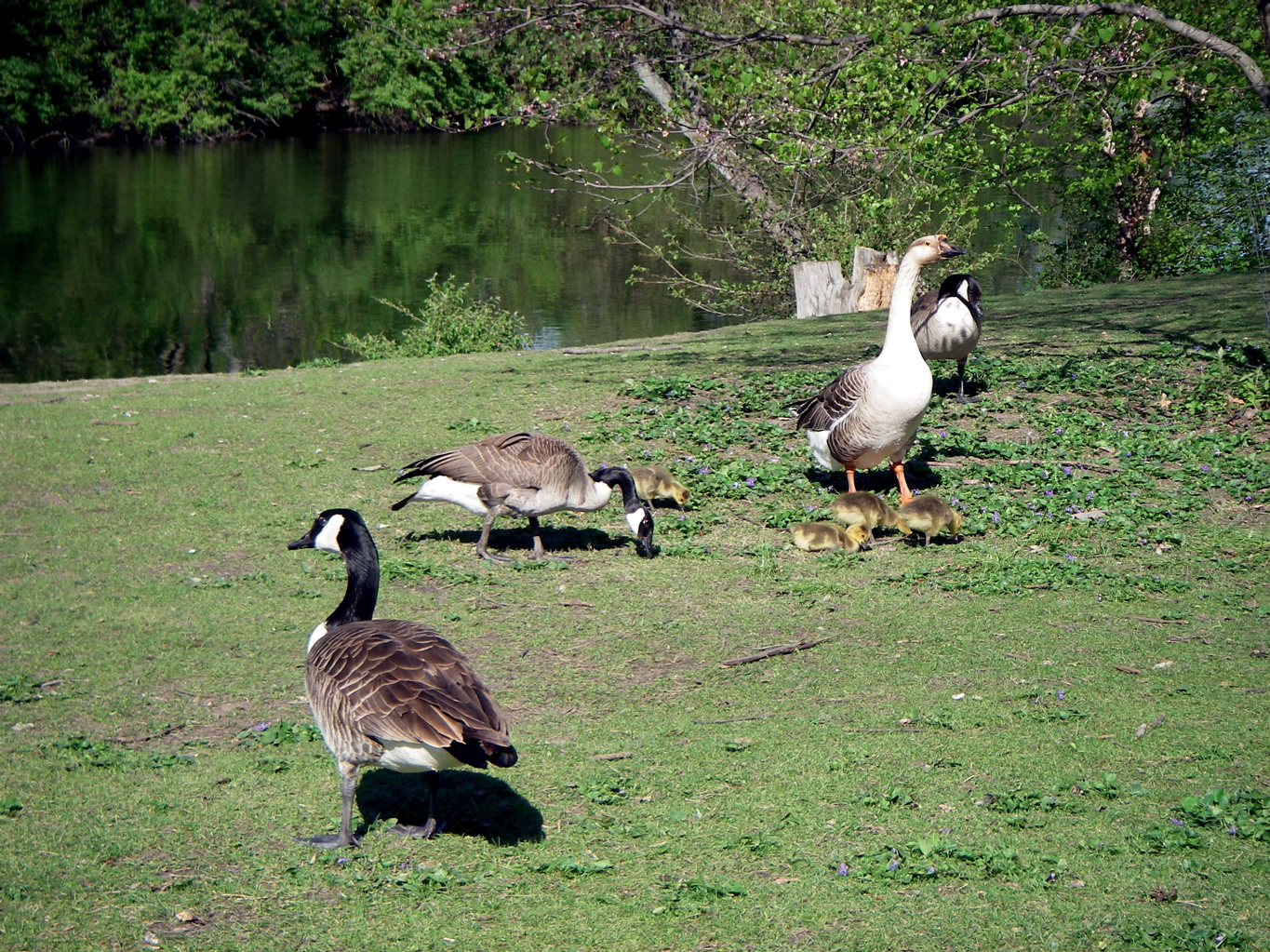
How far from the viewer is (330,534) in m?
5.86

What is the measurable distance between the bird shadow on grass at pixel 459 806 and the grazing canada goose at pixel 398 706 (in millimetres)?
162

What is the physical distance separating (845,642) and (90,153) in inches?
2513

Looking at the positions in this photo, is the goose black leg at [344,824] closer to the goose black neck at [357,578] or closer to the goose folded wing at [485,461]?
the goose black neck at [357,578]

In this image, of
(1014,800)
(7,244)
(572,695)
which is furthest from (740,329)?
(7,244)

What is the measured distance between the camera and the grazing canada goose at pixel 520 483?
8.59 meters

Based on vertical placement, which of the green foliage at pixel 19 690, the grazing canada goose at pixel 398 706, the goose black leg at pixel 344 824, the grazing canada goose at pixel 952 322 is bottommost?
the goose black leg at pixel 344 824

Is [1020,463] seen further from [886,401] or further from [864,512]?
[864,512]

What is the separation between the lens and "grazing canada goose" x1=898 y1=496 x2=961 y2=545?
29.0ft

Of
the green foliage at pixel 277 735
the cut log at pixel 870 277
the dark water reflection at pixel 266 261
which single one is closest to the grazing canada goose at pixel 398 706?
the green foliage at pixel 277 735

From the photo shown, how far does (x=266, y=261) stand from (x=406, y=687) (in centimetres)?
3323

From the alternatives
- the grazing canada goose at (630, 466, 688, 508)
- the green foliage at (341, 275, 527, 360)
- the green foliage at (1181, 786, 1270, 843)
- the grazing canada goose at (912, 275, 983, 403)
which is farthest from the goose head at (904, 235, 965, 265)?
the green foliage at (341, 275, 527, 360)

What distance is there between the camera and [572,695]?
662 cm

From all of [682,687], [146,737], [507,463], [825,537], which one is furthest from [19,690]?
[825,537]

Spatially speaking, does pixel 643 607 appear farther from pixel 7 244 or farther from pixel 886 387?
pixel 7 244
